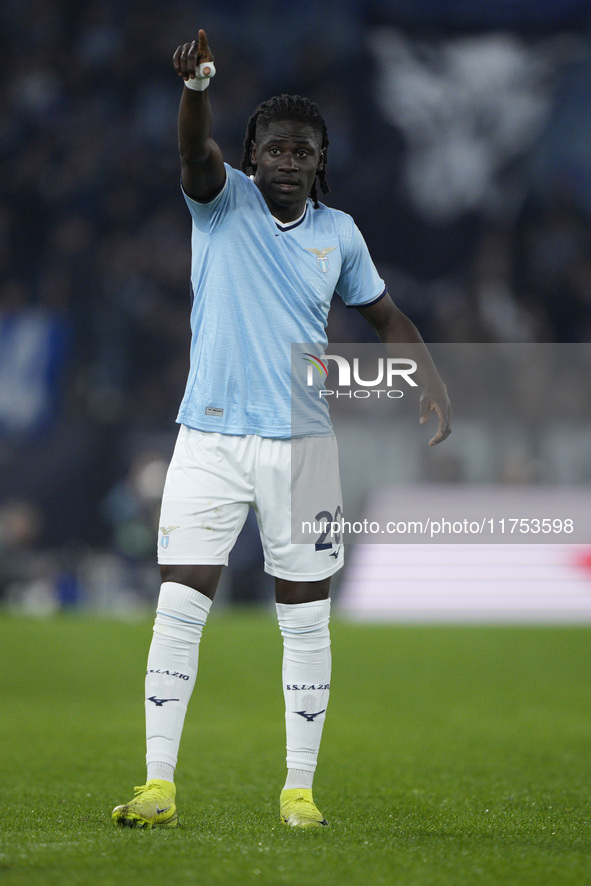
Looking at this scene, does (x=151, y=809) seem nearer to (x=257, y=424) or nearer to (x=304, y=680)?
(x=304, y=680)

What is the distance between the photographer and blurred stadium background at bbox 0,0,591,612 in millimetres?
12406

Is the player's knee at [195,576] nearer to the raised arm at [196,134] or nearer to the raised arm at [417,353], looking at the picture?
the raised arm at [417,353]

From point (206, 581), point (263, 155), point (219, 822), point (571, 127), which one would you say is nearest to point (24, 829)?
point (219, 822)

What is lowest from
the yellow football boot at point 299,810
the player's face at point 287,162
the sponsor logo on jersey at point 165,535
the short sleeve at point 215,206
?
the yellow football boot at point 299,810

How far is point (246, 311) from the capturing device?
2979 millimetres

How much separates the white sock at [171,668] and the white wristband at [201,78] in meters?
1.23

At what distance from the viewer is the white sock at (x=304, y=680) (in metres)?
2.96

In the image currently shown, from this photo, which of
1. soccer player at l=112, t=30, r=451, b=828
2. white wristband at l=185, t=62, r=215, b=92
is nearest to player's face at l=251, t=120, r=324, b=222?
soccer player at l=112, t=30, r=451, b=828

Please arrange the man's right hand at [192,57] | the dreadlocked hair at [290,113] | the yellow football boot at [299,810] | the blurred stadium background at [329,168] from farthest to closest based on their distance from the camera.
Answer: the blurred stadium background at [329,168]
the dreadlocked hair at [290,113]
the yellow football boot at [299,810]
the man's right hand at [192,57]

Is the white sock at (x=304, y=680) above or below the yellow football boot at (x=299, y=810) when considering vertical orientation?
above

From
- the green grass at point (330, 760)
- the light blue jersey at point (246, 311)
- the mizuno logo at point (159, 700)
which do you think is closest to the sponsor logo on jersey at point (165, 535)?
the light blue jersey at point (246, 311)

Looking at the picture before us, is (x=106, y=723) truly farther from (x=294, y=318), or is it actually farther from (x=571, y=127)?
(x=571, y=127)

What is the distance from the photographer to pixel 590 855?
2408 mm

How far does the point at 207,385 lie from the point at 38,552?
7.92m
